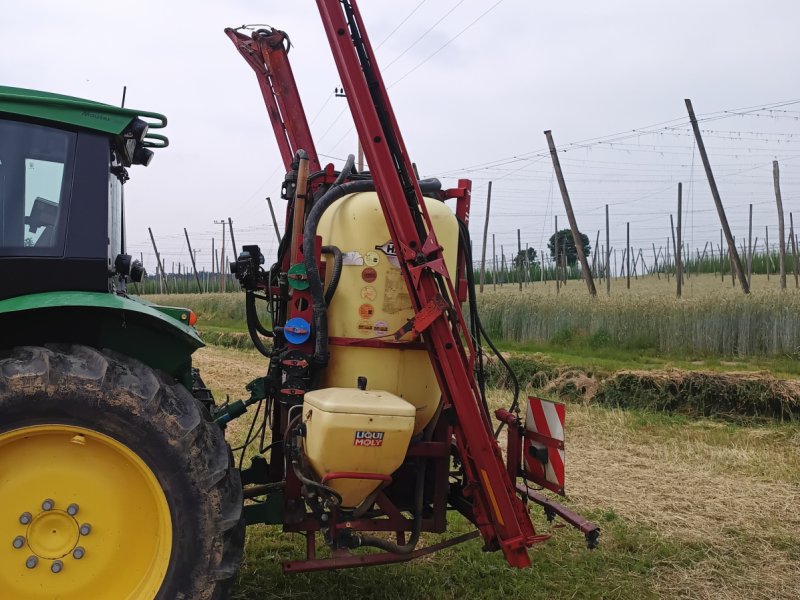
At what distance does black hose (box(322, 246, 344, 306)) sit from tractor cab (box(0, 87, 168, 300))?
1.04 m

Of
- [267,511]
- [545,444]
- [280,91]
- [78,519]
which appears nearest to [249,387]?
[267,511]

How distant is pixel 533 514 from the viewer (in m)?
5.05

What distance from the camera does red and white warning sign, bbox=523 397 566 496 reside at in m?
3.77

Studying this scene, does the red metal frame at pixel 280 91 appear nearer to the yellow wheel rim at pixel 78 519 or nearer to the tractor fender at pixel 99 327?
A: the tractor fender at pixel 99 327

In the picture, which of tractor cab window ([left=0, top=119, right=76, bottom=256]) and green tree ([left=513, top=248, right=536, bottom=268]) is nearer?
tractor cab window ([left=0, top=119, right=76, bottom=256])

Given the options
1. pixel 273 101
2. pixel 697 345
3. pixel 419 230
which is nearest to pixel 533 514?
pixel 419 230

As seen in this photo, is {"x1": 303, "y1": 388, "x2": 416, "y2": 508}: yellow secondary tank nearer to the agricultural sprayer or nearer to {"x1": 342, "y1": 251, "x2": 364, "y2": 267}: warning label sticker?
the agricultural sprayer

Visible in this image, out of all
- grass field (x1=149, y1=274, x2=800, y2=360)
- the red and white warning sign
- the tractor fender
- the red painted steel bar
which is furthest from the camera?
grass field (x1=149, y1=274, x2=800, y2=360)

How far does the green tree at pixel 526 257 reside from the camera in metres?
26.8

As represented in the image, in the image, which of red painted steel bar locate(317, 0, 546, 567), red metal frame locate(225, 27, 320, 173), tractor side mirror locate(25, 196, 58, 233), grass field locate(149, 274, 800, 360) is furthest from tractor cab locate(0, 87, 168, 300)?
grass field locate(149, 274, 800, 360)

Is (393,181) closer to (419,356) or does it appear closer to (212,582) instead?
(419,356)

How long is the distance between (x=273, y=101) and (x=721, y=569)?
397cm

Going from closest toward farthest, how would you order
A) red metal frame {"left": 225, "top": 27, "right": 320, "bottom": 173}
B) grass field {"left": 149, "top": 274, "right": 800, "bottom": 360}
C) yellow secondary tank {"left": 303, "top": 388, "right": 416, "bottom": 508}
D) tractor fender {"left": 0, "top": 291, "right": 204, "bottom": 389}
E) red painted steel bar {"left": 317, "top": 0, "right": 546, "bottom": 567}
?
→ 1. tractor fender {"left": 0, "top": 291, "right": 204, "bottom": 389}
2. yellow secondary tank {"left": 303, "top": 388, "right": 416, "bottom": 508}
3. red painted steel bar {"left": 317, "top": 0, "right": 546, "bottom": 567}
4. red metal frame {"left": 225, "top": 27, "right": 320, "bottom": 173}
5. grass field {"left": 149, "top": 274, "right": 800, "bottom": 360}

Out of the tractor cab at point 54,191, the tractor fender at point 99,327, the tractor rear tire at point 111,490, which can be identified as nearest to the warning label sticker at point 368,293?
the tractor fender at point 99,327
